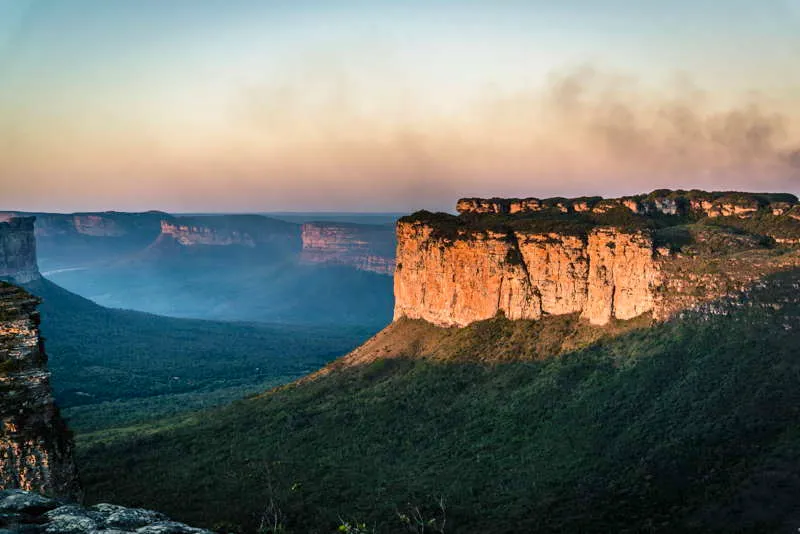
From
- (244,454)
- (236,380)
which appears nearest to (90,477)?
(244,454)

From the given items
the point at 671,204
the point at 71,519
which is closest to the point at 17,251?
the point at 671,204

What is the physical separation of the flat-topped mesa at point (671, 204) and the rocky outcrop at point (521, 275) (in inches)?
498

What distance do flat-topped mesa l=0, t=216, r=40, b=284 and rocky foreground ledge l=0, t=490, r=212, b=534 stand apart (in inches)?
6315

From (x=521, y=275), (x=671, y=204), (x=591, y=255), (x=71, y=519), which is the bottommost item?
(x=71, y=519)

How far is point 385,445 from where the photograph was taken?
198 feet

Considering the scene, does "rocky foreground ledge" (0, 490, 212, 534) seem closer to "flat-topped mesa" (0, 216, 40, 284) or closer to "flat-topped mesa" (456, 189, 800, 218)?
"flat-topped mesa" (456, 189, 800, 218)

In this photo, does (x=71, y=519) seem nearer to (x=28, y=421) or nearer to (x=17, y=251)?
(x=28, y=421)

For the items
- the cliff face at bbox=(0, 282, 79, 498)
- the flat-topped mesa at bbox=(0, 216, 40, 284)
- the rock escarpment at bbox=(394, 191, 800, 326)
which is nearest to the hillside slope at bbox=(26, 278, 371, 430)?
the flat-topped mesa at bbox=(0, 216, 40, 284)

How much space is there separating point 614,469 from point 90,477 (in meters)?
41.9

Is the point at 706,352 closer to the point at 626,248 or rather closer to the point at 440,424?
the point at 626,248

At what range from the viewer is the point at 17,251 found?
158750 mm

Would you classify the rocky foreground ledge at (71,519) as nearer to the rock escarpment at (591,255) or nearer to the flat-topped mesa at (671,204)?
the rock escarpment at (591,255)

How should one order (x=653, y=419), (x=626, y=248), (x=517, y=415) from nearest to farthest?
(x=653, y=419) → (x=517, y=415) → (x=626, y=248)

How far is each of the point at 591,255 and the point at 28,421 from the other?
53.8 m
